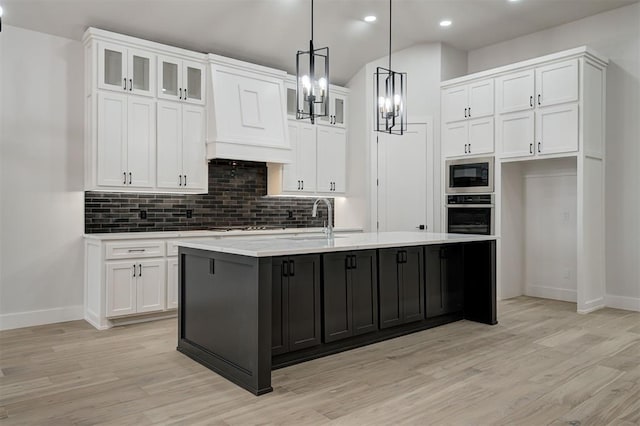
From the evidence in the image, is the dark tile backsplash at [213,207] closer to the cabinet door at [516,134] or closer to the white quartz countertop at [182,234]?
the white quartz countertop at [182,234]

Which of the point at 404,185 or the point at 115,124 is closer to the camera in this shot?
the point at 115,124

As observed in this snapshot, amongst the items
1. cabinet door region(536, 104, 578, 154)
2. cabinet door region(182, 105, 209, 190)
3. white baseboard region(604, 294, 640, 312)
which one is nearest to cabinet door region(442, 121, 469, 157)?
cabinet door region(536, 104, 578, 154)

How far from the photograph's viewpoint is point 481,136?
6.43m

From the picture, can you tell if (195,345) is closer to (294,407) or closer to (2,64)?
(294,407)

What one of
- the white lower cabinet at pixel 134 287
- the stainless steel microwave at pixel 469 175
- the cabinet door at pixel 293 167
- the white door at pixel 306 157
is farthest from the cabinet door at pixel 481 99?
the white lower cabinet at pixel 134 287

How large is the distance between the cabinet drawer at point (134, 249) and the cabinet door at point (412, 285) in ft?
8.56

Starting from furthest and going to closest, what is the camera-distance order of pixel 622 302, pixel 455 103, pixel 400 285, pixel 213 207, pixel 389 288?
pixel 455 103, pixel 213 207, pixel 622 302, pixel 400 285, pixel 389 288


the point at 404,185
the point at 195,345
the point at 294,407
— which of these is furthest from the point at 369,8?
the point at 294,407

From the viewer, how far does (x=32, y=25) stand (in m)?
5.01

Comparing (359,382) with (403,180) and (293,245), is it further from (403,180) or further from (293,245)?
(403,180)

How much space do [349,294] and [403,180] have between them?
344cm

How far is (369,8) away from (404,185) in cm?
248

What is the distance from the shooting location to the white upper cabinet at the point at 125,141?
512cm

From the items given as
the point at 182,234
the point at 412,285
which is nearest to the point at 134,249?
the point at 182,234
